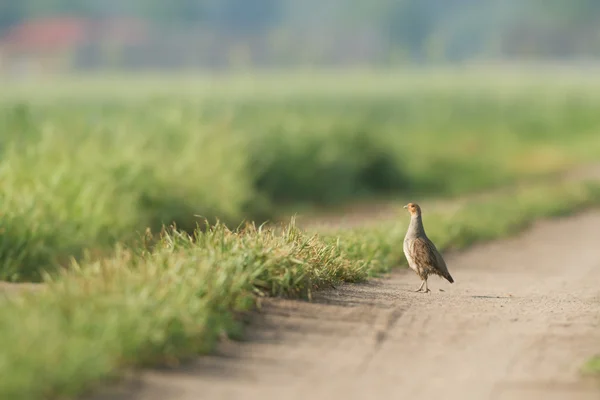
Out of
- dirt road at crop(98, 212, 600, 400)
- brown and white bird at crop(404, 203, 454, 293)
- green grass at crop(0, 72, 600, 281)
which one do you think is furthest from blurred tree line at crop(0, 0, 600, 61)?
dirt road at crop(98, 212, 600, 400)

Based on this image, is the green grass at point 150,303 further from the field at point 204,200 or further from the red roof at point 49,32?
the red roof at point 49,32

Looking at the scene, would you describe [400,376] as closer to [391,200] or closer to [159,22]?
[391,200]

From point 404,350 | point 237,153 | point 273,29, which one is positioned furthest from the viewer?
point 273,29

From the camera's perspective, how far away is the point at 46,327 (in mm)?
6828

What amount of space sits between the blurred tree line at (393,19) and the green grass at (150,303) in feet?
202

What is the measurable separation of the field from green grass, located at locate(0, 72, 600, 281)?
41mm

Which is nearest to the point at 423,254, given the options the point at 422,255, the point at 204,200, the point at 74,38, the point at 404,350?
the point at 422,255

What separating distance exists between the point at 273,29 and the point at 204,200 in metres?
68.6

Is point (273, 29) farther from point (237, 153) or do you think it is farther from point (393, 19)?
point (237, 153)

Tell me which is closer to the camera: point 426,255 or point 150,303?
point 150,303

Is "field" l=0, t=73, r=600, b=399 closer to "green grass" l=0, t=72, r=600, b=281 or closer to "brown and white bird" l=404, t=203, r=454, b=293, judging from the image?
"green grass" l=0, t=72, r=600, b=281

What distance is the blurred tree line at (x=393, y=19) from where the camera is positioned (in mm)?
78875

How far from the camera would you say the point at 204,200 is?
59.3ft

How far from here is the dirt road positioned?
693 cm
